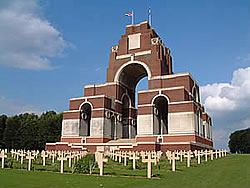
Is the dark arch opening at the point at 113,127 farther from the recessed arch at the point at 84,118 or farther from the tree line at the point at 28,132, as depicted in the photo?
the tree line at the point at 28,132

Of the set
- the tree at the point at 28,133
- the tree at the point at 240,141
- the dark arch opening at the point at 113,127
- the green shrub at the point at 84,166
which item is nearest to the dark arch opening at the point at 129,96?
the dark arch opening at the point at 113,127

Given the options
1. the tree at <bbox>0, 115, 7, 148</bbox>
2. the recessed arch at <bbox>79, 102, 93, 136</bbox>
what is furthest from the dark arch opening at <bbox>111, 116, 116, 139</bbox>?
the tree at <bbox>0, 115, 7, 148</bbox>

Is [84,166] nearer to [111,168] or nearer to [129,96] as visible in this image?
[111,168]

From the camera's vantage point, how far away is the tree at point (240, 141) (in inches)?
2330

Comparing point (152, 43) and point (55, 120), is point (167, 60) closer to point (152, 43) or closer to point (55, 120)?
point (152, 43)

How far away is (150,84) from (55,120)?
23871 millimetres

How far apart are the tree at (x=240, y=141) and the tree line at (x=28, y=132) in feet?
139

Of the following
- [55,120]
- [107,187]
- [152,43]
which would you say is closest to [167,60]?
[152,43]

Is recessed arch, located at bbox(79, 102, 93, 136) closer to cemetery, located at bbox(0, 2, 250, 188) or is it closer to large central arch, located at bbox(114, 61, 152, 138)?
cemetery, located at bbox(0, 2, 250, 188)

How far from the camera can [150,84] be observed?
100 ft

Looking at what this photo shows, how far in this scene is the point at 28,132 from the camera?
4606 centimetres

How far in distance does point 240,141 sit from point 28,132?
159 ft

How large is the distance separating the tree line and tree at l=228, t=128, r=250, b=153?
42.4m

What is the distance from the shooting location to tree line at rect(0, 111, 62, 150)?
45.5 meters
